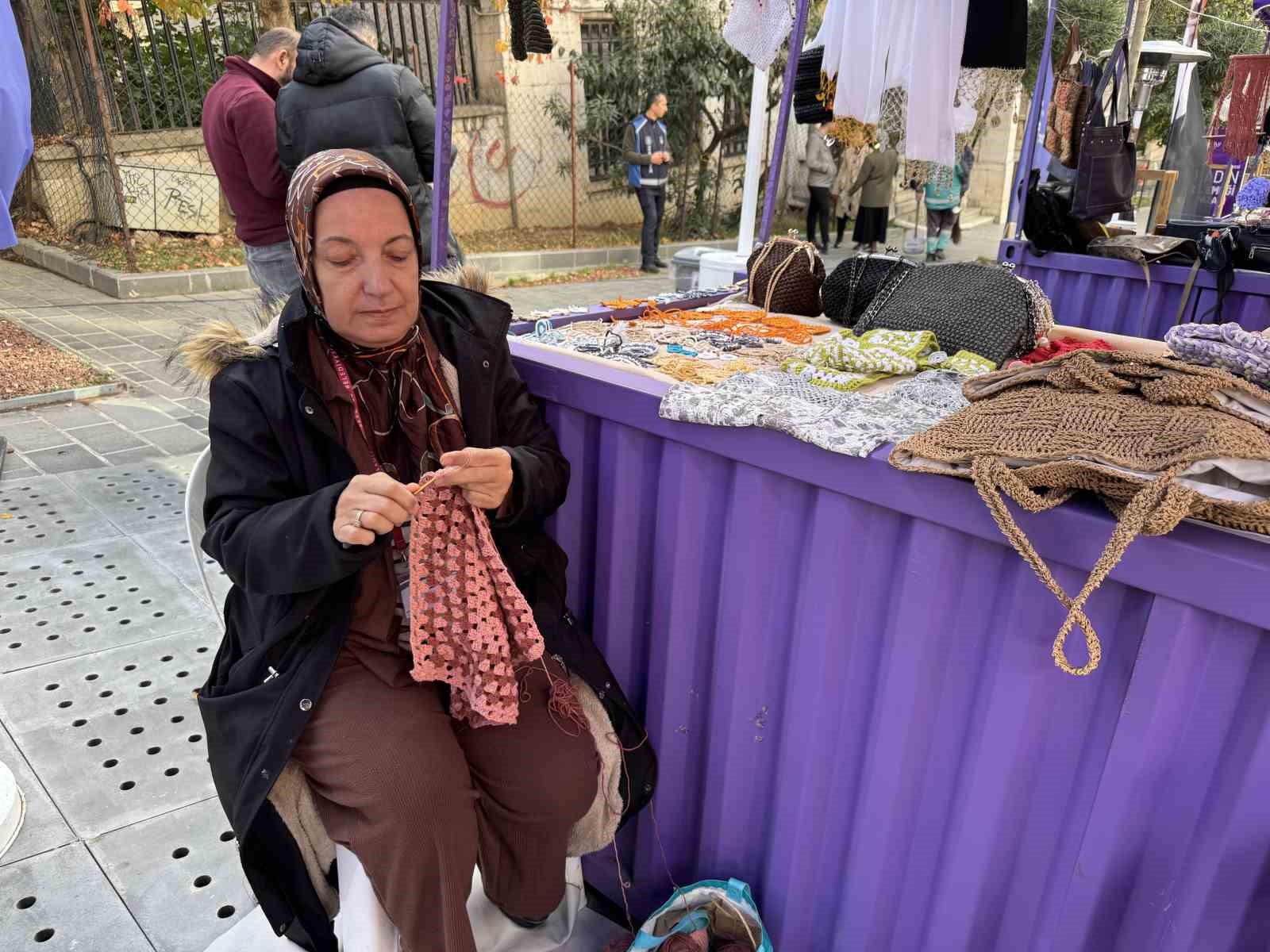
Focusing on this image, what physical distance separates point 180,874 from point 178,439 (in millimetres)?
3203

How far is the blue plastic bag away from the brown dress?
0.71 ft

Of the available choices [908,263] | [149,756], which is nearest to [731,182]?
[908,263]

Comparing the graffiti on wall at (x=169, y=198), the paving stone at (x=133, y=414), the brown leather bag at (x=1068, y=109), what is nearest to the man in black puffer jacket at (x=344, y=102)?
the paving stone at (x=133, y=414)

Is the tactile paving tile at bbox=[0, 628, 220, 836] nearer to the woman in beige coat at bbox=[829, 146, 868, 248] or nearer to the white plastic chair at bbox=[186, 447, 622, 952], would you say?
the white plastic chair at bbox=[186, 447, 622, 952]

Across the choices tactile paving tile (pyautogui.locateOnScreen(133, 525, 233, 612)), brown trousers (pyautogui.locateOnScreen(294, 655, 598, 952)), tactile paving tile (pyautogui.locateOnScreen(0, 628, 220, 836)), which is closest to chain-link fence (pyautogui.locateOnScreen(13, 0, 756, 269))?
tactile paving tile (pyautogui.locateOnScreen(133, 525, 233, 612))

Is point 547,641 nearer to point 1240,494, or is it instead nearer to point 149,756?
point 1240,494

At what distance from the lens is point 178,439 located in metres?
4.73

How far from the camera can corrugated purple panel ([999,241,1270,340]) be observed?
3.87 metres

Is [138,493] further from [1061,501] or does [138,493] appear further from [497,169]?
[497,169]

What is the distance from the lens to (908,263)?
2584 mm

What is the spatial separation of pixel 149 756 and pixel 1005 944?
2205mm

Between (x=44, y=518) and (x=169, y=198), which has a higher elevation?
(x=169, y=198)

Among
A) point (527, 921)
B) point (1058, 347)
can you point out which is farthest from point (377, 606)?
point (1058, 347)

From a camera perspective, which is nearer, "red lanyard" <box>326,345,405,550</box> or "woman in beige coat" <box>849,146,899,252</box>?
"red lanyard" <box>326,345,405,550</box>
